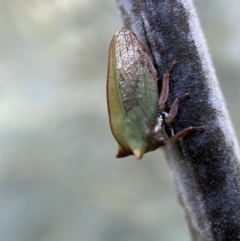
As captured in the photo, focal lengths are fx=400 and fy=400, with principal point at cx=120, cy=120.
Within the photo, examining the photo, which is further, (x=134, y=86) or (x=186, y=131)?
(x=134, y=86)

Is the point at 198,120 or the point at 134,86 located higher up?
the point at 134,86

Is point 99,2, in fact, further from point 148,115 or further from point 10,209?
point 148,115

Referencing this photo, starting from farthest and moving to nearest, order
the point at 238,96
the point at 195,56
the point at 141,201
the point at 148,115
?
the point at 238,96, the point at 141,201, the point at 148,115, the point at 195,56

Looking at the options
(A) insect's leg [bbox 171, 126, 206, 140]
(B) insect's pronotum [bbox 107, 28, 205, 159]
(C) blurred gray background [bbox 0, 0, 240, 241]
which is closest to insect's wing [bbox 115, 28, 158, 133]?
(B) insect's pronotum [bbox 107, 28, 205, 159]

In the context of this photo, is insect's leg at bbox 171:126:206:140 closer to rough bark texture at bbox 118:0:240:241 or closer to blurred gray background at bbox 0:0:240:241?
rough bark texture at bbox 118:0:240:241

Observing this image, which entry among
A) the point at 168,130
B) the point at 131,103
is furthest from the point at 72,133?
the point at 168,130

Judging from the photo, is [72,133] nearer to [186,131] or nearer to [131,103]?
[131,103]

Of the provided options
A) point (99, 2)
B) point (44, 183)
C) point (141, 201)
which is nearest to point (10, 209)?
point (44, 183)
